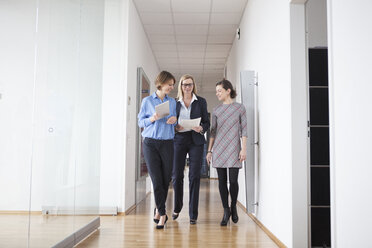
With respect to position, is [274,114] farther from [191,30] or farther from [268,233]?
[191,30]

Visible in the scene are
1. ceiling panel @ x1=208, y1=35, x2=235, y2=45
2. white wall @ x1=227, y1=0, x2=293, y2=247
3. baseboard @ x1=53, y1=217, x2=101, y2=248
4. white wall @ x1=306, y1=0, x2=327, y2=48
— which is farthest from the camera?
ceiling panel @ x1=208, y1=35, x2=235, y2=45

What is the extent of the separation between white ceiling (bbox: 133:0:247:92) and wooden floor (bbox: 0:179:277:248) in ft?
8.65

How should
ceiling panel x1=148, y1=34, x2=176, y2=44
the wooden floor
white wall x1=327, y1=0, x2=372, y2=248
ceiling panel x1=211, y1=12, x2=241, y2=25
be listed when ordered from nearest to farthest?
white wall x1=327, y1=0, x2=372, y2=248 < the wooden floor < ceiling panel x1=211, y1=12, x2=241, y2=25 < ceiling panel x1=148, y1=34, x2=176, y2=44

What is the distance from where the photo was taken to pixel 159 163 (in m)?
3.21

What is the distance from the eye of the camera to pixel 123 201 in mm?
4078

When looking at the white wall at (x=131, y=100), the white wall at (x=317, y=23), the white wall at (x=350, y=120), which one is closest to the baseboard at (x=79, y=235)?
the white wall at (x=131, y=100)

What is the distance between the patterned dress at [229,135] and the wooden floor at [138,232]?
0.61 meters

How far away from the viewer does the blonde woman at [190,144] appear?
11.4ft

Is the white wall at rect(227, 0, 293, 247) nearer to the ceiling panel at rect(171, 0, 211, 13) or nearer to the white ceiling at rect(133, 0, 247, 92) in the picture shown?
the ceiling panel at rect(171, 0, 211, 13)

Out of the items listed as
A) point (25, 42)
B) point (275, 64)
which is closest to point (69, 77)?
point (25, 42)

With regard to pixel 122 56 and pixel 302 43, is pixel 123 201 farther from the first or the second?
pixel 302 43

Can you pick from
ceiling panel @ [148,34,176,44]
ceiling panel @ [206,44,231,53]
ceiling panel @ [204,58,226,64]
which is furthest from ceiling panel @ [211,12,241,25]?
ceiling panel @ [204,58,226,64]

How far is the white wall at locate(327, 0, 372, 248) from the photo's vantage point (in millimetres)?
1478

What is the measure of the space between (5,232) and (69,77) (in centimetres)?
118
